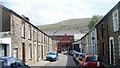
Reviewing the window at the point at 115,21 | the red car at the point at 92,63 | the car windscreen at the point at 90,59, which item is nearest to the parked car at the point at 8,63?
the red car at the point at 92,63

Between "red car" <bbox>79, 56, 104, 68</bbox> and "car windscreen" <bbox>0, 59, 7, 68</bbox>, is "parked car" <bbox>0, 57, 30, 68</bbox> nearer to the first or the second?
"car windscreen" <bbox>0, 59, 7, 68</bbox>

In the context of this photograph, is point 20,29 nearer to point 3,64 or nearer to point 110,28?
point 110,28

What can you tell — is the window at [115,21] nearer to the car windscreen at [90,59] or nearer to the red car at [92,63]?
the car windscreen at [90,59]

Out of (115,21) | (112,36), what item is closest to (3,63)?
(115,21)

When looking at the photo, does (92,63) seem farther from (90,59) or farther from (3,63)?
(3,63)

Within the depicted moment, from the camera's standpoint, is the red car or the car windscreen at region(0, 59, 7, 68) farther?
the red car

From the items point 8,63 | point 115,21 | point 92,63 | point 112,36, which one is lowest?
point 92,63

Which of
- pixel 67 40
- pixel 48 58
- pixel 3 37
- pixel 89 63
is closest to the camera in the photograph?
pixel 89 63

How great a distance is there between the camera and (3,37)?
25062 millimetres

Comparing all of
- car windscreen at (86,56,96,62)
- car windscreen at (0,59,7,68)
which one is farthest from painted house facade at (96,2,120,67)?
car windscreen at (0,59,7,68)

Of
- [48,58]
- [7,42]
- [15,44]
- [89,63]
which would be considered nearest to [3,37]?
[7,42]

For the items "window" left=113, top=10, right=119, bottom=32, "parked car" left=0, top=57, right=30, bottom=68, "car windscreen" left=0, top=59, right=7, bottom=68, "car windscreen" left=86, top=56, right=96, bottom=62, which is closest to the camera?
"car windscreen" left=0, top=59, right=7, bottom=68

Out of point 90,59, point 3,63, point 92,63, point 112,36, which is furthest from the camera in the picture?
point 112,36

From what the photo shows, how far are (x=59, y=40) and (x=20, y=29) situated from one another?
7838cm
